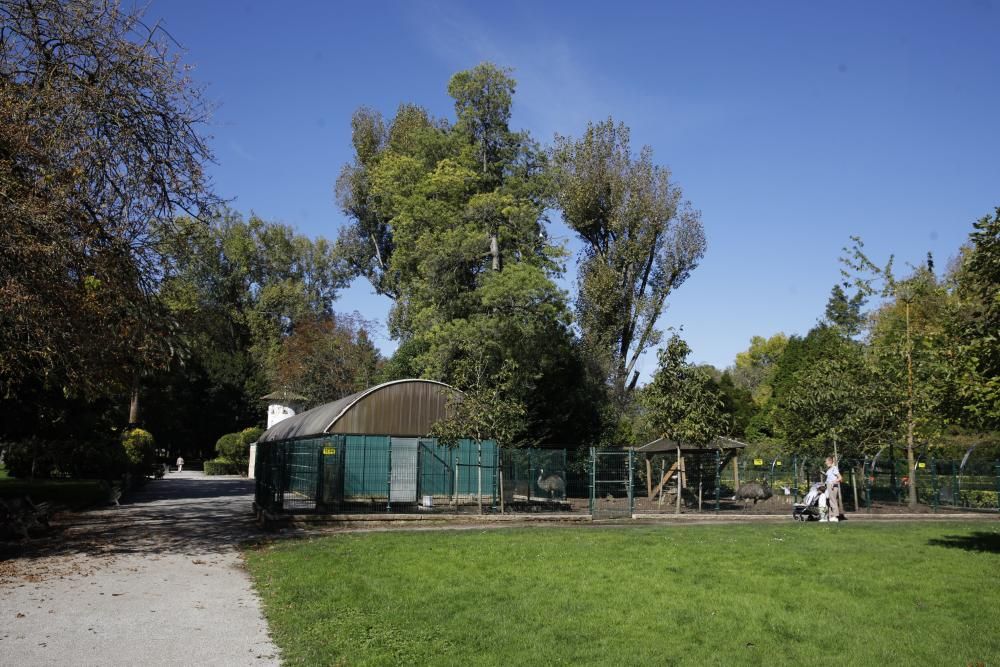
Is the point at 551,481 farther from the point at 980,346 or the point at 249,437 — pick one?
the point at 249,437

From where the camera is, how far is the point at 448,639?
8.49 m

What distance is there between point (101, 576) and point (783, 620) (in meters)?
10.1

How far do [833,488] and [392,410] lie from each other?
48.0 feet

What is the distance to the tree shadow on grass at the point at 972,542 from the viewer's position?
1516cm

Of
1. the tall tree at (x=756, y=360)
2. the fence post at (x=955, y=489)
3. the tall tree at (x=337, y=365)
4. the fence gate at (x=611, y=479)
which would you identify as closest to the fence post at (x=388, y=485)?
the fence gate at (x=611, y=479)

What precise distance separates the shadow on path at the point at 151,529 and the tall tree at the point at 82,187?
3.33m

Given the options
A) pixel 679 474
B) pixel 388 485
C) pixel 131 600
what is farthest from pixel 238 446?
pixel 131 600

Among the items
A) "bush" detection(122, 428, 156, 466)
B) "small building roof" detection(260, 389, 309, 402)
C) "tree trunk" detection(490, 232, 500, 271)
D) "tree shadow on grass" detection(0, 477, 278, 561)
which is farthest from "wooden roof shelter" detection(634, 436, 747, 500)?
"small building roof" detection(260, 389, 309, 402)

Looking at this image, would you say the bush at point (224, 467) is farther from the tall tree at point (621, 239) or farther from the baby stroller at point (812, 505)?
the baby stroller at point (812, 505)

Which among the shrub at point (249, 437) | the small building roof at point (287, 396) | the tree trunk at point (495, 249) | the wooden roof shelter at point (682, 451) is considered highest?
the tree trunk at point (495, 249)

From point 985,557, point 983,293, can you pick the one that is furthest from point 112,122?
point 985,557

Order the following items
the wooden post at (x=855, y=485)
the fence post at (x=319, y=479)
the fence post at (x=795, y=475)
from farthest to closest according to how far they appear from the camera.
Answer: the fence post at (x=795, y=475) → the wooden post at (x=855, y=485) → the fence post at (x=319, y=479)

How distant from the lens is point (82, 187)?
48.5 feet

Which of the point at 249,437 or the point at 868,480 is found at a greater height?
the point at 249,437
